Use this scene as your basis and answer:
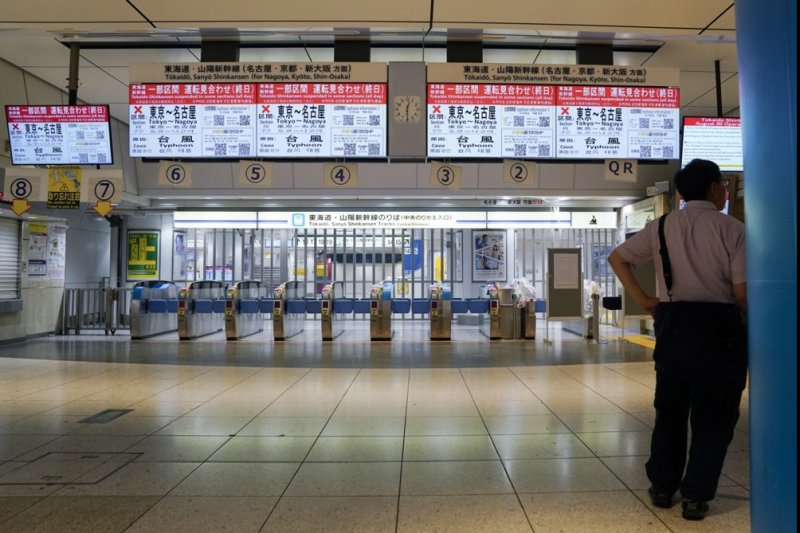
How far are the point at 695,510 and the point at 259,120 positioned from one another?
5028mm

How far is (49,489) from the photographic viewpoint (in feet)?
10.2

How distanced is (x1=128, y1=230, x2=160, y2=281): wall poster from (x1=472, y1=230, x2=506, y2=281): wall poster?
29.2ft

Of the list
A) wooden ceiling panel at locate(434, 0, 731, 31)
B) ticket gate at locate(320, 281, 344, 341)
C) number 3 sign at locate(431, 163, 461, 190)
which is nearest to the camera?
wooden ceiling panel at locate(434, 0, 731, 31)

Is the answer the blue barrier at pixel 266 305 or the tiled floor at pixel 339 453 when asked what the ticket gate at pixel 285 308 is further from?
the tiled floor at pixel 339 453

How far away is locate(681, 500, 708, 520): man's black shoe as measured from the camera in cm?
266

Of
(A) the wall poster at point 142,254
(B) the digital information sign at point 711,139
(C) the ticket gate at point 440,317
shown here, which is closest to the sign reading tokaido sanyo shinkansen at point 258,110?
(B) the digital information sign at point 711,139

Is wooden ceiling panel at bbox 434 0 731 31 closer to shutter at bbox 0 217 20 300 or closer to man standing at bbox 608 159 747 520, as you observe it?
man standing at bbox 608 159 747 520

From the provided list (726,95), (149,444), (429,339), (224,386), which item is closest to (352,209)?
(429,339)

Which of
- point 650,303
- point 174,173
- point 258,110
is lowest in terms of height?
point 650,303

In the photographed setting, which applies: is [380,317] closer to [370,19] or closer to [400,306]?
[400,306]

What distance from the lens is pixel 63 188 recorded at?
694 cm

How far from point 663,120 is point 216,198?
10.1m

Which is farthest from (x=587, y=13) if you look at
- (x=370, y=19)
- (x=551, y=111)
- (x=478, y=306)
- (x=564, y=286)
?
(x=478, y=306)

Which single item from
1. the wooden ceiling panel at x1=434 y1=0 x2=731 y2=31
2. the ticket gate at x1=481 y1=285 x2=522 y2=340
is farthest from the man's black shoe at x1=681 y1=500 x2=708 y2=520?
the ticket gate at x1=481 y1=285 x2=522 y2=340
